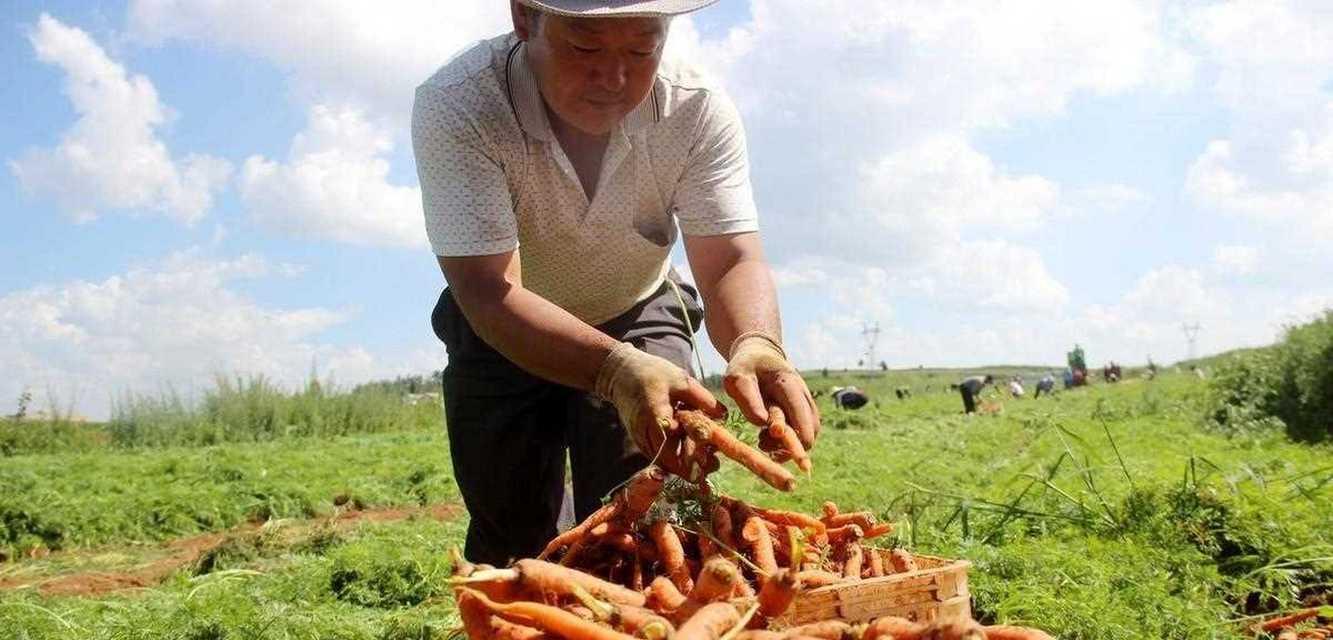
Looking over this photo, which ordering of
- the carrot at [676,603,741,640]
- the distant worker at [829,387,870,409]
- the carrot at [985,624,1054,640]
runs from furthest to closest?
the distant worker at [829,387,870,409] → the carrot at [985,624,1054,640] → the carrot at [676,603,741,640]

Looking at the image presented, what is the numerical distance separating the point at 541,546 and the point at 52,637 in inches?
101

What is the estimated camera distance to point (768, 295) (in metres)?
3.61

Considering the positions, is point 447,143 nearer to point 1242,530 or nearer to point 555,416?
point 555,416

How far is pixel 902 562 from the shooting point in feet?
9.07

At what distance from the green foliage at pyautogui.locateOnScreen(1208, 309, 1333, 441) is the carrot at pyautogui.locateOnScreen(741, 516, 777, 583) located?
15.1 m

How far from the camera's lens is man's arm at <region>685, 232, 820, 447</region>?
2932 mm

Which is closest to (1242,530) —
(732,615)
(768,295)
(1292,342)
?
(768,295)

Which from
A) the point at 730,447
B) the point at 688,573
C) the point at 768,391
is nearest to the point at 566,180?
the point at 768,391

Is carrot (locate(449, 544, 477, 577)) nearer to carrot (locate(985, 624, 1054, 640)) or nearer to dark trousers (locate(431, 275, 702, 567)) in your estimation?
carrot (locate(985, 624, 1054, 640))

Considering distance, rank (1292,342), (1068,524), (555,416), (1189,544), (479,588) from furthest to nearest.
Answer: (1292,342)
(1068,524)
(1189,544)
(555,416)
(479,588)

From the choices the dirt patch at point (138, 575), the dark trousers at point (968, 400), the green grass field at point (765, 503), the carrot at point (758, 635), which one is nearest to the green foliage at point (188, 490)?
the green grass field at point (765, 503)

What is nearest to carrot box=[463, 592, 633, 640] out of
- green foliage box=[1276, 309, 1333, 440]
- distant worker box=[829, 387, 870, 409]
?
green foliage box=[1276, 309, 1333, 440]

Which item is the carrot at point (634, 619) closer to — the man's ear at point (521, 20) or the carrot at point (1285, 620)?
the man's ear at point (521, 20)

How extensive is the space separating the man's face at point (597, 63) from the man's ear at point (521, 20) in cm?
8
